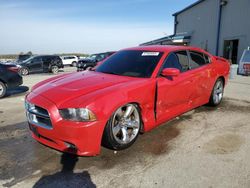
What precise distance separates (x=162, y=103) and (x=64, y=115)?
1779 millimetres

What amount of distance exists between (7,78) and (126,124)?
6521mm

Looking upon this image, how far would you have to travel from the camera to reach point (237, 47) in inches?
836

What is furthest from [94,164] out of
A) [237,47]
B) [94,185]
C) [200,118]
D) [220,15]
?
[220,15]

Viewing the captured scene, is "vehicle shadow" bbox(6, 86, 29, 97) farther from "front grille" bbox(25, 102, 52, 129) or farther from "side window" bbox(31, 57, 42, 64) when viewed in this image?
"side window" bbox(31, 57, 42, 64)

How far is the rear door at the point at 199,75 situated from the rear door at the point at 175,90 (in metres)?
0.15

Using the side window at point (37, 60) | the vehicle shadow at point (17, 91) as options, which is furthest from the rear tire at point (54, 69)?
the vehicle shadow at point (17, 91)

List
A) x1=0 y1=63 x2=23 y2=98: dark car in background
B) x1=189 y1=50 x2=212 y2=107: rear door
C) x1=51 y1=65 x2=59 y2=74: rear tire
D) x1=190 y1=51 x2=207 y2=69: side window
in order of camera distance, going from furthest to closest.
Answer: x1=51 y1=65 x2=59 y2=74: rear tire
x1=0 y1=63 x2=23 y2=98: dark car in background
x1=190 y1=51 x2=207 y2=69: side window
x1=189 y1=50 x2=212 y2=107: rear door

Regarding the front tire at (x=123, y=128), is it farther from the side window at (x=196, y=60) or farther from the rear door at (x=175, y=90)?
the side window at (x=196, y=60)

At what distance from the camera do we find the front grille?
11.3 feet

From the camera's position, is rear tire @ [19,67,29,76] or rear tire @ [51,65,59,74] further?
rear tire @ [51,65,59,74]

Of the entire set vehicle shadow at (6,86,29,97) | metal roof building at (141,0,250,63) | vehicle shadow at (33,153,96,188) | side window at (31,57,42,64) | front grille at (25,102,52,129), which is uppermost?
metal roof building at (141,0,250,63)

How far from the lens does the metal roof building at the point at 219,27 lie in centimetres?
2001

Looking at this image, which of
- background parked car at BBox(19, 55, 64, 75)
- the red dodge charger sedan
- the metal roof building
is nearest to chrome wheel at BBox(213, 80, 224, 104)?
the red dodge charger sedan

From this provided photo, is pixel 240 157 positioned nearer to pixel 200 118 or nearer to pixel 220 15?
pixel 200 118
